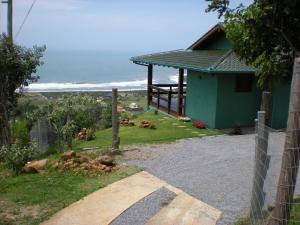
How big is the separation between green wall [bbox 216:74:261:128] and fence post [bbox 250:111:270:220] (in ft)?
31.6

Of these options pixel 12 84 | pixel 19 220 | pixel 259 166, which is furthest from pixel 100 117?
pixel 259 166

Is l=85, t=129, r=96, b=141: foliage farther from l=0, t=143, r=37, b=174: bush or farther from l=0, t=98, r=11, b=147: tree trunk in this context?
l=0, t=143, r=37, b=174: bush

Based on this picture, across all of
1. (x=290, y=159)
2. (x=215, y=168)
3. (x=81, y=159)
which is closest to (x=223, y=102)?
(x=215, y=168)

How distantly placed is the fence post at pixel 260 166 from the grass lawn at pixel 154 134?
7268 mm

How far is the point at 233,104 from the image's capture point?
15.4m

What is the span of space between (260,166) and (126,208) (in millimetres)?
2568

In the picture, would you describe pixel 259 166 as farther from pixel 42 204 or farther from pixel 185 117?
pixel 185 117

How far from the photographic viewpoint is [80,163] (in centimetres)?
960

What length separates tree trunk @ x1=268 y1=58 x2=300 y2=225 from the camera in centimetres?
414

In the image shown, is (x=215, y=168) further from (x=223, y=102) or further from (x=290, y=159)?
(x=223, y=102)

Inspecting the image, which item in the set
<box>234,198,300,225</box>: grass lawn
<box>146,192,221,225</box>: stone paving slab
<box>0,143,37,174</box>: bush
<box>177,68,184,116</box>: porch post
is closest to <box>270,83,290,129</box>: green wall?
<box>177,68,184,116</box>: porch post

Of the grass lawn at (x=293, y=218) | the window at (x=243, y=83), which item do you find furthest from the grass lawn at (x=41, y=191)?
the window at (x=243, y=83)

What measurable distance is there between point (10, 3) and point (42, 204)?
9.17 meters

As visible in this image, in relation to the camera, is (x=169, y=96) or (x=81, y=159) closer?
(x=81, y=159)
